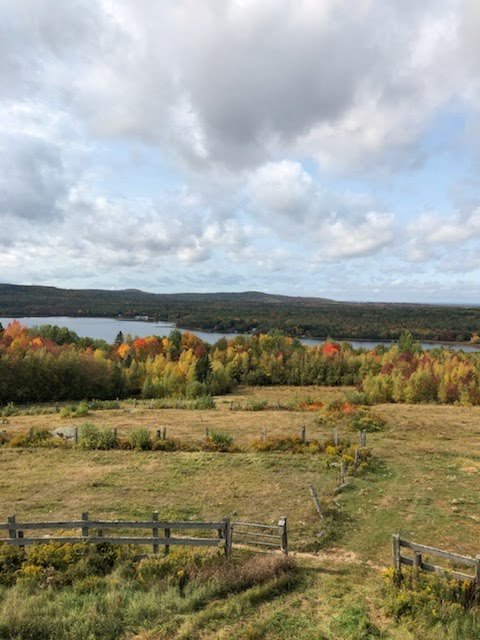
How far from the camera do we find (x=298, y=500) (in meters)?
19.3

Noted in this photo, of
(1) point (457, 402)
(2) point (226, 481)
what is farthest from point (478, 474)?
(1) point (457, 402)

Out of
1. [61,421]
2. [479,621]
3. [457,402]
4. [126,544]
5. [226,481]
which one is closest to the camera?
[479,621]

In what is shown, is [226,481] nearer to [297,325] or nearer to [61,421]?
[61,421]

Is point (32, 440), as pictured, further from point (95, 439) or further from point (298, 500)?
point (298, 500)

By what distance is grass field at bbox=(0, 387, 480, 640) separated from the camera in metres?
10.4

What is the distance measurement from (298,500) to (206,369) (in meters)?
54.4

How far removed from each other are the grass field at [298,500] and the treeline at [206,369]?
95.9ft

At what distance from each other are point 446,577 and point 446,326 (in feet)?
616

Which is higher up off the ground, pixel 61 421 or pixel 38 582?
pixel 38 582

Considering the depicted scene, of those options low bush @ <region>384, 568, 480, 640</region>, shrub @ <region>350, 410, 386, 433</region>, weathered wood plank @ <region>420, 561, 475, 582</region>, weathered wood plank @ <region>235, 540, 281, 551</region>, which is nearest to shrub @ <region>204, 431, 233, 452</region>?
shrub @ <region>350, 410, 386, 433</region>

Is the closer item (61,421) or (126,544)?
(126,544)

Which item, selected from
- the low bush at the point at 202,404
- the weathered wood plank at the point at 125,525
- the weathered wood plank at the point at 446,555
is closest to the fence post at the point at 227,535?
the weathered wood plank at the point at 125,525

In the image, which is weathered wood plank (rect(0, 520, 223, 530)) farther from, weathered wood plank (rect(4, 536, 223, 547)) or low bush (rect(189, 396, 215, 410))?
low bush (rect(189, 396, 215, 410))

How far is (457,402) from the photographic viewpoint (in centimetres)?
5903
